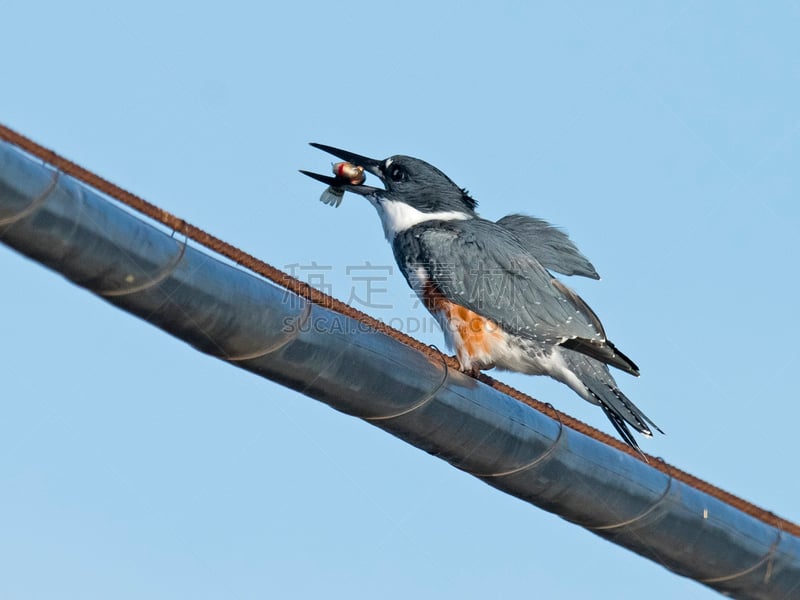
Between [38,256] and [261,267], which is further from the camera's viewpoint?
[261,267]

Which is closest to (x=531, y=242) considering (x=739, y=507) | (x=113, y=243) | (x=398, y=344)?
(x=739, y=507)

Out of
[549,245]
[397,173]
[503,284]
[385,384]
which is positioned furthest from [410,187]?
[385,384]

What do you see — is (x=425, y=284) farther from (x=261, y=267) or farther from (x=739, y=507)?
(x=261, y=267)

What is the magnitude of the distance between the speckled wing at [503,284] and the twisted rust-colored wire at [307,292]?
1.07 meters

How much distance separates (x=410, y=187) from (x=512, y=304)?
1321 mm

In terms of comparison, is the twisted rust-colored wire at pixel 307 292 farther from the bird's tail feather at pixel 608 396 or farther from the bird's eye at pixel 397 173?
the bird's eye at pixel 397 173

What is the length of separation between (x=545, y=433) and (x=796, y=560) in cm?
124

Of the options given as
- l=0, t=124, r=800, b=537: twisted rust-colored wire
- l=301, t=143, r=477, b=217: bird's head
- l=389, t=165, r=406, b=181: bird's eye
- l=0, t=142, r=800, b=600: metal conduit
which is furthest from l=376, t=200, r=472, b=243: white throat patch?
l=0, t=142, r=800, b=600: metal conduit

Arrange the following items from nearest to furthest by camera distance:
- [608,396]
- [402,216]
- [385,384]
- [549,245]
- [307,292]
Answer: [307,292] < [385,384] < [608,396] < [549,245] < [402,216]

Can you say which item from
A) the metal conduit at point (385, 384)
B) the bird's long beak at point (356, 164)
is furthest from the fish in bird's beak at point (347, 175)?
the metal conduit at point (385, 384)

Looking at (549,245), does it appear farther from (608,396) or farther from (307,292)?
(307,292)

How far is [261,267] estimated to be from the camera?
11.9 ft

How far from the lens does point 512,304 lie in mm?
6375

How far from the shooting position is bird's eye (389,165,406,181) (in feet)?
24.5
